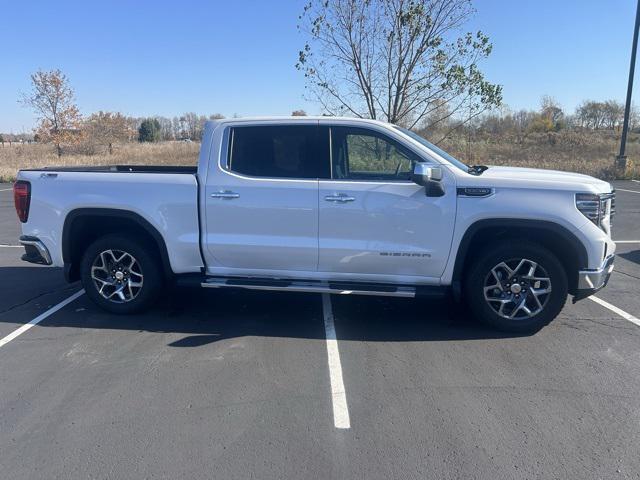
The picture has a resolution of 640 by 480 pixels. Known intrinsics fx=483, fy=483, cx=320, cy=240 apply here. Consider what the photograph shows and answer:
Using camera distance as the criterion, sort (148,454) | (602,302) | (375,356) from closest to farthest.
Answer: (148,454) < (375,356) < (602,302)

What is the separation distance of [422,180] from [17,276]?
5.70 m

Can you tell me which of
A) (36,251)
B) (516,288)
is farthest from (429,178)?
(36,251)

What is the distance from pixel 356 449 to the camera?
9.46 feet

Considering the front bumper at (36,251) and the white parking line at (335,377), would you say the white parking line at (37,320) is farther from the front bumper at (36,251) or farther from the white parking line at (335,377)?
the white parking line at (335,377)

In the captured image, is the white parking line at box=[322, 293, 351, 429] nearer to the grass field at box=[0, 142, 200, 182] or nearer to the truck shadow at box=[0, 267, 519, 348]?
the truck shadow at box=[0, 267, 519, 348]

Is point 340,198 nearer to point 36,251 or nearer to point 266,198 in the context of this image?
point 266,198

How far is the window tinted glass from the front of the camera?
4.59 meters

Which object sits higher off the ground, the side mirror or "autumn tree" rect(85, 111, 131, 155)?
"autumn tree" rect(85, 111, 131, 155)

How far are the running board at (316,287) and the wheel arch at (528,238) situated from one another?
1.78ft

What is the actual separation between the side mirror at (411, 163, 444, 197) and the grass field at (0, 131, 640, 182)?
19.1 m

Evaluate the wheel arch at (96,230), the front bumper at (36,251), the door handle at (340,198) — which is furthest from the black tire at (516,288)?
the front bumper at (36,251)

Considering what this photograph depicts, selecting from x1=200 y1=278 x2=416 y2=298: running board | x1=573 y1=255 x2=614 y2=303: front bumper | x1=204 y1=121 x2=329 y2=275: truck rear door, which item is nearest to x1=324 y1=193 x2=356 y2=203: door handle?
x1=204 y1=121 x2=329 y2=275: truck rear door

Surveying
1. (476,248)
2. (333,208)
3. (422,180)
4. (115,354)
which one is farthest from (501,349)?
(115,354)

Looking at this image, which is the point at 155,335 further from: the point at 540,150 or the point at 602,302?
the point at 540,150
